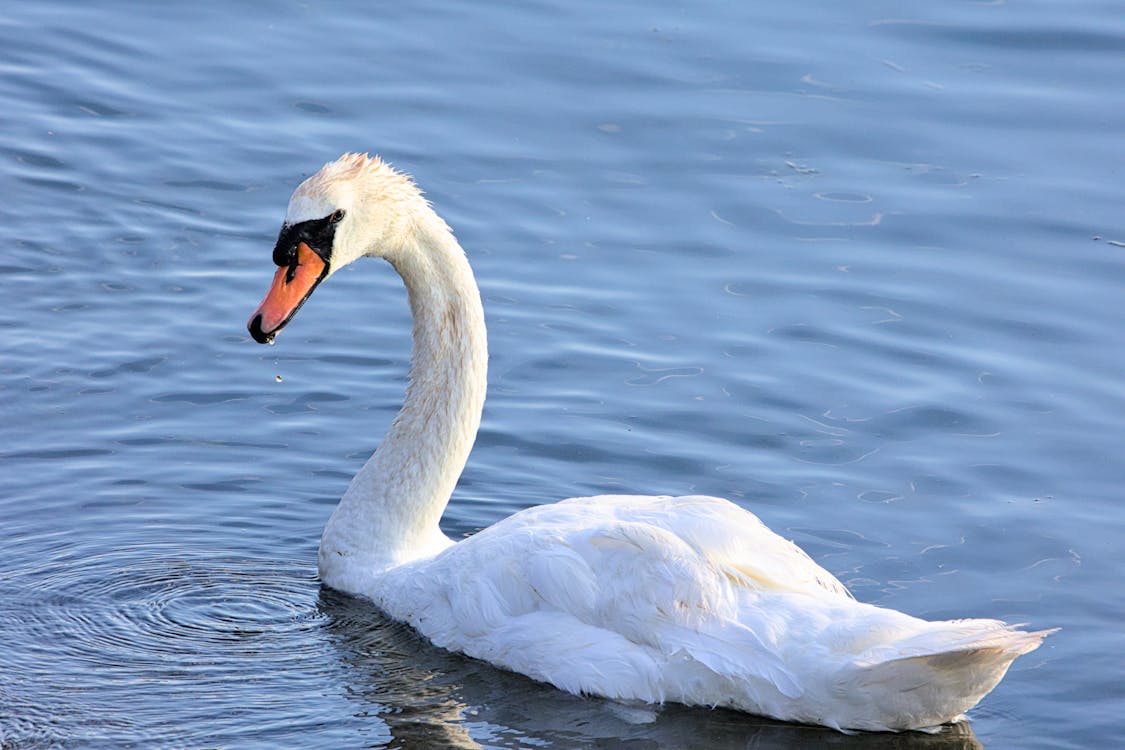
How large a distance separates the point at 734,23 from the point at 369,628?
27.8ft

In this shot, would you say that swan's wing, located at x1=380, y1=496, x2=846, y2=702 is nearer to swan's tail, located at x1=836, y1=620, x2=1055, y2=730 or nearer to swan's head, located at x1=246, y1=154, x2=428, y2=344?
swan's tail, located at x1=836, y1=620, x2=1055, y2=730

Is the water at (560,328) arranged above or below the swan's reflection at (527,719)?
above

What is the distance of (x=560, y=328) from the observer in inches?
485

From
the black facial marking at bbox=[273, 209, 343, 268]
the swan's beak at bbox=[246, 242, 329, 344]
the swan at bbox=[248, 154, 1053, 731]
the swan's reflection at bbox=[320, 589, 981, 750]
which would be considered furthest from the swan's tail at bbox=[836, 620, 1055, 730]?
the black facial marking at bbox=[273, 209, 343, 268]

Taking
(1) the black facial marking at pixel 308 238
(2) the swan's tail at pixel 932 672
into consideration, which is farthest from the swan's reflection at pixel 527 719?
(1) the black facial marking at pixel 308 238

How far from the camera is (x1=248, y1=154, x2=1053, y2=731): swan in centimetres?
789

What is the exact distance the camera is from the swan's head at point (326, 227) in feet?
30.5

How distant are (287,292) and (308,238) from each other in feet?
0.96

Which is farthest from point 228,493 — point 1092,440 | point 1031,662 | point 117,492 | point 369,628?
point 1092,440

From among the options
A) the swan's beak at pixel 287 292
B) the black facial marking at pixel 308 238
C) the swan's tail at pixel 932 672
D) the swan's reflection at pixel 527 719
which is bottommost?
the swan's reflection at pixel 527 719

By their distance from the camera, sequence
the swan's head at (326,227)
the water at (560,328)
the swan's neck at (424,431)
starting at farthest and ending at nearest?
the swan's neck at (424,431) → the swan's head at (326,227) → the water at (560,328)

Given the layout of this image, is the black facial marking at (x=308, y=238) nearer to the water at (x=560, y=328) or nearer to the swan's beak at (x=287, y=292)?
the swan's beak at (x=287, y=292)

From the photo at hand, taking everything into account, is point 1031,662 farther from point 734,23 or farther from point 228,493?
point 734,23

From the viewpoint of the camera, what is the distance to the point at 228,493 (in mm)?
10320
